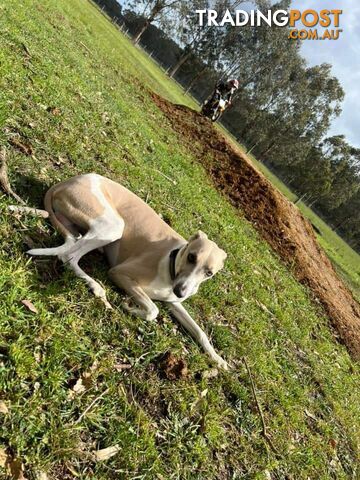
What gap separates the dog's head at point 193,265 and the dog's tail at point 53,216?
1.23 m

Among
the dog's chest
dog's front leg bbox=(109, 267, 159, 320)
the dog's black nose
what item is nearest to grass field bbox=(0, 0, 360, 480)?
dog's front leg bbox=(109, 267, 159, 320)

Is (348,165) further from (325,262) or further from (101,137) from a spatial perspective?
(101,137)

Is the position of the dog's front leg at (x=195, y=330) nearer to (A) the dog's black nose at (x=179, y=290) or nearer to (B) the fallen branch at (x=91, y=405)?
(A) the dog's black nose at (x=179, y=290)

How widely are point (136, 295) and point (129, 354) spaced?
2.35 feet

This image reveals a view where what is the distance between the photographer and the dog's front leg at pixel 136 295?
163 inches

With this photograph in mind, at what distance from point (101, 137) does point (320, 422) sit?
590cm

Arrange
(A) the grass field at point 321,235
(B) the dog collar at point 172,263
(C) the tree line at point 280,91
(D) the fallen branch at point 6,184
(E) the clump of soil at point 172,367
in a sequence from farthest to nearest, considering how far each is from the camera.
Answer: (C) the tree line at point 280,91
(A) the grass field at point 321,235
(B) the dog collar at point 172,263
(D) the fallen branch at point 6,184
(E) the clump of soil at point 172,367

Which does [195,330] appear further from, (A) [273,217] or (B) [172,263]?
(A) [273,217]

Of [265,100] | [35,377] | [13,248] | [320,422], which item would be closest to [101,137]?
[13,248]

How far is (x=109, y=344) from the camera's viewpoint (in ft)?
11.9

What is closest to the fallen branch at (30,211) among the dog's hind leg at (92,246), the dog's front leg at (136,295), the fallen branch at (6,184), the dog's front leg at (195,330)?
the fallen branch at (6,184)

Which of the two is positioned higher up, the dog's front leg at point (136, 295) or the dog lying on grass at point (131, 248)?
the dog lying on grass at point (131, 248)

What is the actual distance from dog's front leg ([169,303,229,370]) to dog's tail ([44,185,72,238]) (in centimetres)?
149

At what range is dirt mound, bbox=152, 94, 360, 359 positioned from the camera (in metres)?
10.6
